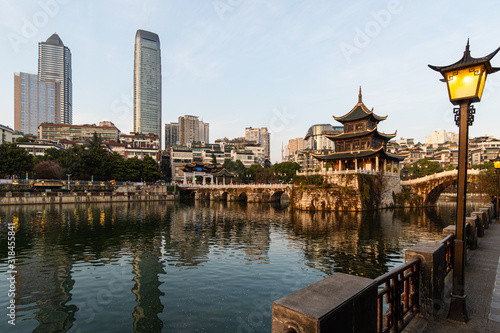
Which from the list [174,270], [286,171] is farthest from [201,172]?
[174,270]

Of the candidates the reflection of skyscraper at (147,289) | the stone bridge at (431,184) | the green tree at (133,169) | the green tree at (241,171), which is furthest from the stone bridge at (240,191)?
the reflection of skyscraper at (147,289)

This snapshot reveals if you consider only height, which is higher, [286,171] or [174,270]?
[286,171]

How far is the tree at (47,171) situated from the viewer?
6656 cm

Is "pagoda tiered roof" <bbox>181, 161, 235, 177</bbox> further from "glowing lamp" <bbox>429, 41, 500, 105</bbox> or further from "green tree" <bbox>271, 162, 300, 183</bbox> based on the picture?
"glowing lamp" <bbox>429, 41, 500, 105</bbox>

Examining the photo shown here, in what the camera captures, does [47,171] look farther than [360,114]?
Yes

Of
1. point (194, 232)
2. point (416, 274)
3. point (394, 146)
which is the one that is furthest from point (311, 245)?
point (394, 146)

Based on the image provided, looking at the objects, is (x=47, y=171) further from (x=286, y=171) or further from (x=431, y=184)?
(x=431, y=184)

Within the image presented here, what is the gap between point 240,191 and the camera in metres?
64.0

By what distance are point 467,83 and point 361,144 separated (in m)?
43.9

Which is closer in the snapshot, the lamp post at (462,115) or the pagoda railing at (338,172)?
the lamp post at (462,115)

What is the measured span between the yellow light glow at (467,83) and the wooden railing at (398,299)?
3349 millimetres

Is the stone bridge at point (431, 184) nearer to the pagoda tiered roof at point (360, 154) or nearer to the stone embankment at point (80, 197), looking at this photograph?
the pagoda tiered roof at point (360, 154)

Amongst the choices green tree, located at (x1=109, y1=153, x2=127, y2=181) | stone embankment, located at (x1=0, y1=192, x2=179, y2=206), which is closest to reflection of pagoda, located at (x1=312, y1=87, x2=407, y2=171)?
stone embankment, located at (x1=0, y1=192, x2=179, y2=206)

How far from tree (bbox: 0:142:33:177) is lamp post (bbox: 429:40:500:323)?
74019 mm
